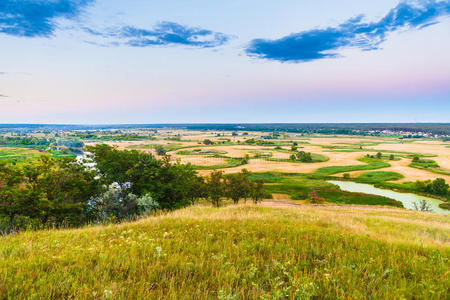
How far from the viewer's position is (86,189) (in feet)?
75.0

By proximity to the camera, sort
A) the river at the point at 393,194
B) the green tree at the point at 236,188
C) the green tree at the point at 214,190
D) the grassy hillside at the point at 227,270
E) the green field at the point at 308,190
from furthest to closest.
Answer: the river at the point at 393,194 → the green field at the point at 308,190 → the green tree at the point at 236,188 → the green tree at the point at 214,190 → the grassy hillside at the point at 227,270

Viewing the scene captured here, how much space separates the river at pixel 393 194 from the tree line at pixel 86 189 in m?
58.4

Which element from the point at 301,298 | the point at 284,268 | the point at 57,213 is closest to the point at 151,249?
the point at 284,268

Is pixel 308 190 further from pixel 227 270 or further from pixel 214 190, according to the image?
pixel 227 270

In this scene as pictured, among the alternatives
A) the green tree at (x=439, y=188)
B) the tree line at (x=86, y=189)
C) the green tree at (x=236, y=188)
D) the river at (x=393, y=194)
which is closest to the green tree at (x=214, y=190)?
the green tree at (x=236, y=188)

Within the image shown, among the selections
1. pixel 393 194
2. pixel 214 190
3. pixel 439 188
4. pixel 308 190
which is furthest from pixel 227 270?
pixel 439 188

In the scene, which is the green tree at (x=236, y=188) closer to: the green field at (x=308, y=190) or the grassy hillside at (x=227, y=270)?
the green field at (x=308, y=190)

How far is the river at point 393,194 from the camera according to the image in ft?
185

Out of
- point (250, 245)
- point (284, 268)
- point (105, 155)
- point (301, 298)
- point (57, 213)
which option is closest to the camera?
point (301, 298)

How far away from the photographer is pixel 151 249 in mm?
5133

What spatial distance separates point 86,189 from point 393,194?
80.1 metres

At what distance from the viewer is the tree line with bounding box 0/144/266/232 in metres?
17.9

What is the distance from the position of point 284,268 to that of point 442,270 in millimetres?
3679

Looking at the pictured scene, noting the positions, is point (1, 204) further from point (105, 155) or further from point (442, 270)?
point (442, 270)
